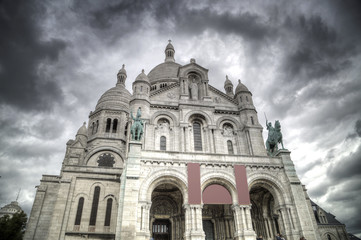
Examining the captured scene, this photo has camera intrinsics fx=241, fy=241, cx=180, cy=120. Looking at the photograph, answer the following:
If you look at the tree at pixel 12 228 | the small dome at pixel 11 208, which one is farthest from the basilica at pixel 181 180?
the small dome at pixel 11 208

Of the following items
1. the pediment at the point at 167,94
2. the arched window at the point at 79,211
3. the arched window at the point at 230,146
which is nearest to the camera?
the arched window at the point at 79,211

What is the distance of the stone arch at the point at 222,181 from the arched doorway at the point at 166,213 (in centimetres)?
352

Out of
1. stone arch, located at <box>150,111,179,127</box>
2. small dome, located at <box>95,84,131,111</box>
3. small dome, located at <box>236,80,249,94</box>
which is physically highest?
small dome, located at <box>95,84,131,111</box>

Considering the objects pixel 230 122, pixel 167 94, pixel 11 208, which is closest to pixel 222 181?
pixel 230 122

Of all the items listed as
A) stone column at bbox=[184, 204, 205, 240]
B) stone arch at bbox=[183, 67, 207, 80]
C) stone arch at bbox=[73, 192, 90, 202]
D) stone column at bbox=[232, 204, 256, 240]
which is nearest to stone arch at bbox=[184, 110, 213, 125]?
stone arch at bbox=[183, 67, 207, 80]

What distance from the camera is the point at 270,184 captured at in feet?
65.1

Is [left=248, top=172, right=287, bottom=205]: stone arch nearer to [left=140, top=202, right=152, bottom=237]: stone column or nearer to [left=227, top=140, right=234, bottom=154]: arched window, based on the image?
[left=227, top=140, right=234, bottom=154]: arched window

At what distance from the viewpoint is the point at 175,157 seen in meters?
19.0

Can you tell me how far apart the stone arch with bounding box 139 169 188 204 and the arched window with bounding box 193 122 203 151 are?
7.17 metres

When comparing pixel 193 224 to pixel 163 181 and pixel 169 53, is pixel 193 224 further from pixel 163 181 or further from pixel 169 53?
pixel 169 53

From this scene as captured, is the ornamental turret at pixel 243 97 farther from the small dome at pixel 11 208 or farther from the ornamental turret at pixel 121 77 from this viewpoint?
the small dome at pixel 11 208

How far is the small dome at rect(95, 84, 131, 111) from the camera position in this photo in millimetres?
38156

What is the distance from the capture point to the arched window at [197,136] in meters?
25.5

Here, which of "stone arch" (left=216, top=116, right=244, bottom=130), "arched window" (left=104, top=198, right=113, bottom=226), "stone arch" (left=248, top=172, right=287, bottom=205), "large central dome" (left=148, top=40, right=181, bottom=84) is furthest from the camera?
"large central dome" (left=148, top=40, right=181, bottom=84)
